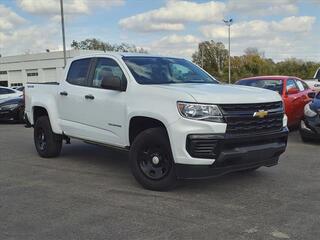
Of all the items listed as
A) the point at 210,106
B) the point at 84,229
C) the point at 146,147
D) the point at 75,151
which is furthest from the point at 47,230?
the point at 75,151

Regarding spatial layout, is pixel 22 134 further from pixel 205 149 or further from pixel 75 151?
pixel 205 149

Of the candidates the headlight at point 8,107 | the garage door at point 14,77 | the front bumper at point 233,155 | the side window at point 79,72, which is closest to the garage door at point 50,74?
the garage door at point 14,77

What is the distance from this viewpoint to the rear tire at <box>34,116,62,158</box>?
8656 mm

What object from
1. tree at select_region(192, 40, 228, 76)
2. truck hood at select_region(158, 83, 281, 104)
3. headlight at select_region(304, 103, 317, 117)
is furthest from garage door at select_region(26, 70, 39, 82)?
truck hood at select_region(158, 83, 281, 104)

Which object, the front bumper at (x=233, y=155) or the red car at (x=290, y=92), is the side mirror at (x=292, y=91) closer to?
the red car at (x=290, y=92)

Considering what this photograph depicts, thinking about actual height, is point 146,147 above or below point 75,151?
above

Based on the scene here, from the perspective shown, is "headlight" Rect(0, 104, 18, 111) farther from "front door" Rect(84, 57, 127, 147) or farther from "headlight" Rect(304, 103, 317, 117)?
"headlight" Rect(304, 103, 317, 117)

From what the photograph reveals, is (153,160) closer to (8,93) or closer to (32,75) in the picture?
(8,93)

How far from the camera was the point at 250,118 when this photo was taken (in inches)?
231

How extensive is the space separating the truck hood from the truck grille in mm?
67

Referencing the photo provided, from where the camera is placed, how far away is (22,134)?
13.2 metres

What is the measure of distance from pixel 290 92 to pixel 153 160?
6.98 metres

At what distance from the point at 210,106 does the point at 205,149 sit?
51 cm

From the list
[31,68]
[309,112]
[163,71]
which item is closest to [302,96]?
[309,112]
